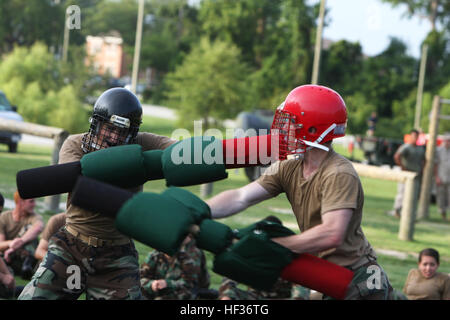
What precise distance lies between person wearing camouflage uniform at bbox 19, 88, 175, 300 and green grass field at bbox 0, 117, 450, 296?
3.80m

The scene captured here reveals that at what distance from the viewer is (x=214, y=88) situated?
1667 inches

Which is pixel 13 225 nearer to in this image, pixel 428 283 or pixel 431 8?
pixel 428 283

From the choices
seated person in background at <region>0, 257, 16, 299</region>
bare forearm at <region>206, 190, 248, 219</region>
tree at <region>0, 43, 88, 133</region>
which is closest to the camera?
bare forearm at <region>206, 190, 248, 219</region>

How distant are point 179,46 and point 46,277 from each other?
57.7m

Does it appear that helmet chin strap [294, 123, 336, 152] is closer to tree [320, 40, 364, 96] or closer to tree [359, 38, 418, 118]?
tree [359, 38, 418, 118]

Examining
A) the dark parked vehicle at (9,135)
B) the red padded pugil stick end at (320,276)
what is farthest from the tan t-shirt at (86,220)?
the dark parked vehicle at (9,135)

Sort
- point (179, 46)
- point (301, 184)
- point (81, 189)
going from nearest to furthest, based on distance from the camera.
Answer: point (81, 189) < point (301, 184) < point (179, 46)

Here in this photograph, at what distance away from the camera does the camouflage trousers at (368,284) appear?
4.03 meters

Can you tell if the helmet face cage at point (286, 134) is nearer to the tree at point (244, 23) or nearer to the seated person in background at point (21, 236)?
the seated person in background at point (21, 236)

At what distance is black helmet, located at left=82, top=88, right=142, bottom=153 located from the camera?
15.7 ft

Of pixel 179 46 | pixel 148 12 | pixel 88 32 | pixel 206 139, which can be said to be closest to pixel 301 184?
pixel 206 139

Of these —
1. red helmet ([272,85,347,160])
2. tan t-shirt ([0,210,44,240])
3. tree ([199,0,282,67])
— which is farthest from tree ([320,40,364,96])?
red helmet ([272,85,347,160])

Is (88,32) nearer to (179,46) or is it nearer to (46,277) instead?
(179,46)

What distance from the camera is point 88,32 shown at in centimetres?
6988
